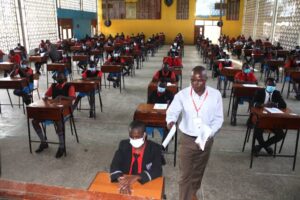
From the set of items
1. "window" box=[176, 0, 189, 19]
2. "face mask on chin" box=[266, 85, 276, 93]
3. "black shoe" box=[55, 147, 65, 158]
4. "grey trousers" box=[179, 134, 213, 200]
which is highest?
"window" box=[176, 0, 189, 19]

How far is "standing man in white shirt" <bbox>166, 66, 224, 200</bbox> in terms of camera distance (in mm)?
2771

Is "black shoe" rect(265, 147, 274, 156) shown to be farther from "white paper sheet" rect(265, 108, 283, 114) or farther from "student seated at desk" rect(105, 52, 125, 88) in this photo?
"student seated at desk" rect(105, 52, 125, 88)

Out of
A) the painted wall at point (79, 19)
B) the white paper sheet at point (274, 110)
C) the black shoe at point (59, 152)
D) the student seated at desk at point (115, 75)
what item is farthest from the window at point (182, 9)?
the black shoe at point (59, 152)

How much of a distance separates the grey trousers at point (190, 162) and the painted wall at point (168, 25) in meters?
25.0

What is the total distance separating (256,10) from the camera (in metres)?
21.5

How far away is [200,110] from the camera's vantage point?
2795 millimetres

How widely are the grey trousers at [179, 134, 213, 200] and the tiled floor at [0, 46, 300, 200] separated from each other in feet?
1.85

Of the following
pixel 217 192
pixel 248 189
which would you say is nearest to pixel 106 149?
pixel 217 192

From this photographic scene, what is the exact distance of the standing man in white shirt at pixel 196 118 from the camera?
2.77 m

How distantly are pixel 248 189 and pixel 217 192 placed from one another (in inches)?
17.8

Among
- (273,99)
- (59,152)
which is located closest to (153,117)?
(59,152)

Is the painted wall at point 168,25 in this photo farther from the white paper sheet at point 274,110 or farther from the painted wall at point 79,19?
the white paper sheet at point 274,110

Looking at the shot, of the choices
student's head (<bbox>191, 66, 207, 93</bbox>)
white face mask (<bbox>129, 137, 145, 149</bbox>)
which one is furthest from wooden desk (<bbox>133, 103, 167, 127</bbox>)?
student's head (<bbox>191, 66, 207, 93</bbox>)

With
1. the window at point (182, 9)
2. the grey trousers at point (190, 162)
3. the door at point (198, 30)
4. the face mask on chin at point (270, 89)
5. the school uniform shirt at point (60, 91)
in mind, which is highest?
the window at point (182, 9)
